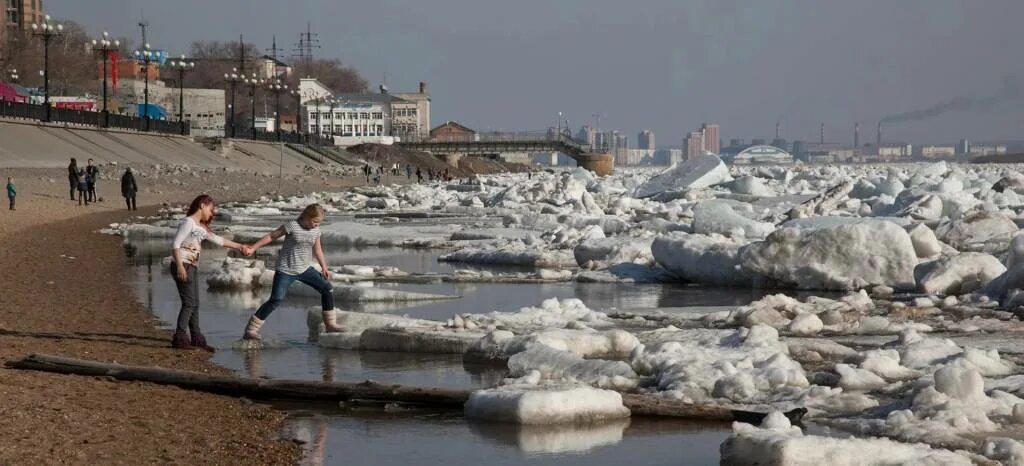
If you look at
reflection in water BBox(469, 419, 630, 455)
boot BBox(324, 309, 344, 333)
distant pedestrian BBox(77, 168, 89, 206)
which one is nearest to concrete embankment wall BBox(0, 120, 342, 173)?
distant pedestrian BBox(77, 168, 89, 206)

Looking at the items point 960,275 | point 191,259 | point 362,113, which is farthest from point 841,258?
point 362,113

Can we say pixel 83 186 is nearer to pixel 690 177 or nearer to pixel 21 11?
pixel 690 177

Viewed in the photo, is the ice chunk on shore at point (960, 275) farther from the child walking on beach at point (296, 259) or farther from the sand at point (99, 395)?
the sand at point (99, 395)

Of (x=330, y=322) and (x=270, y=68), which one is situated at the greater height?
(x=270, y=68)

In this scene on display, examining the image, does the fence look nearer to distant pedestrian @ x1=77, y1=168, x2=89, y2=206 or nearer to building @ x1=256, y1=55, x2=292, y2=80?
distant pedestrian @ x1=77, y1=168, x2=89, y2=206

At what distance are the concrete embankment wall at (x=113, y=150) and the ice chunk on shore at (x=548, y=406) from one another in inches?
1526

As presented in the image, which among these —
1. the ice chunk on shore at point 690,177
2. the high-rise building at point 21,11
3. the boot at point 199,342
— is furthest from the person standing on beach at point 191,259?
→ the high-rise building at point 21,11

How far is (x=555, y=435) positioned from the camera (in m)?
7.80

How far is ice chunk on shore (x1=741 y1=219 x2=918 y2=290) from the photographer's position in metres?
16.0

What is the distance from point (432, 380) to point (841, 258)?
766cm

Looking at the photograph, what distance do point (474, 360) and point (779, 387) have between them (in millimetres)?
2542

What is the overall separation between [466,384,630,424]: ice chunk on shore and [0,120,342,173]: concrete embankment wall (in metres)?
38.8

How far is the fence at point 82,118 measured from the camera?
180ft

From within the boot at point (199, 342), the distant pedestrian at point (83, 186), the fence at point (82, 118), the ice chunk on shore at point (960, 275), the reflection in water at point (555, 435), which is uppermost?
the fence at point (82, 118)
